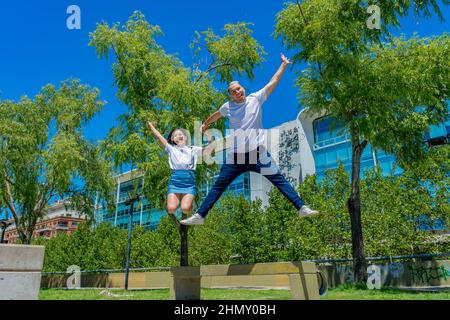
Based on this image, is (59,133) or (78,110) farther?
(78,110)

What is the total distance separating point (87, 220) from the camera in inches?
814

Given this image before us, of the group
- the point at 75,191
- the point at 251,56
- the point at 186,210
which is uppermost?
the point at 251,56

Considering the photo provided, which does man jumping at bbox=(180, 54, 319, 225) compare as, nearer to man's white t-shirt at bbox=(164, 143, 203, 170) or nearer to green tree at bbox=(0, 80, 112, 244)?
man's white t-shirt at bbox=(164, 143, 203, 170)

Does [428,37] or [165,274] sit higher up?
[428,37]

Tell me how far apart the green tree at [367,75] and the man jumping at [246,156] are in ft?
Answer: 17.4

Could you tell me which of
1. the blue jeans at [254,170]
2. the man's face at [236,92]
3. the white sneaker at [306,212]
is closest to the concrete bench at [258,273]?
the white sneaker at [306,212]

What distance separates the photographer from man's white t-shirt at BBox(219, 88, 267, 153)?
218 inches

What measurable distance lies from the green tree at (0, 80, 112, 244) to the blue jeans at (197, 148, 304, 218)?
13.3 metres

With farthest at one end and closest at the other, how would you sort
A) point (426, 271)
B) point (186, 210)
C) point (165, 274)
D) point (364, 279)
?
point (165, 274), point (426, 271), point (364, 279), point (186, 210)

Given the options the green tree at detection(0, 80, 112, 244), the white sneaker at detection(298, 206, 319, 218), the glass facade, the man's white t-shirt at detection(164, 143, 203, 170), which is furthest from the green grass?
the glass facade
